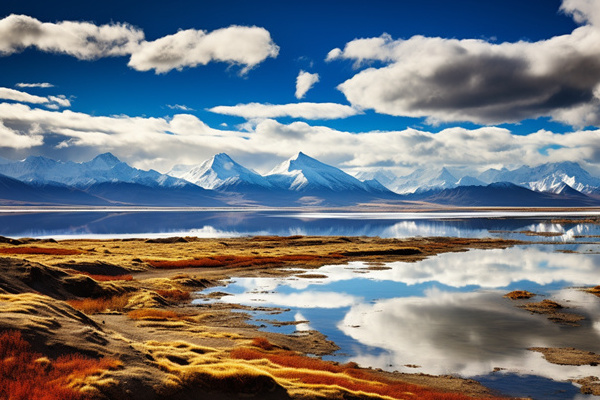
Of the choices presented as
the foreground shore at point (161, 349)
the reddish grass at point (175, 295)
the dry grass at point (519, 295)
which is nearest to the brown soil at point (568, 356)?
the foreground shore at point (161, 349)

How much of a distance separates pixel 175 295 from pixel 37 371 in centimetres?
2800

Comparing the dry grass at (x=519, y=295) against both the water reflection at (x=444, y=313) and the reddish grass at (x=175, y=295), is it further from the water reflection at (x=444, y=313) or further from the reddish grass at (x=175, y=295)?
the reddish grass at (x=175, y=295)

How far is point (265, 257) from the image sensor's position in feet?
247

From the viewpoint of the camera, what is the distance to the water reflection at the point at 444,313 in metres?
25.2

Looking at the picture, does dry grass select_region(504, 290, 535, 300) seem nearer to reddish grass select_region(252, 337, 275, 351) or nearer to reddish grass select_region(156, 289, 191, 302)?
reddish grass select_region(252, 337, 275, 351)

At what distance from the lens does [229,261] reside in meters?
71.6

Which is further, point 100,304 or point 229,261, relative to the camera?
point 229,261

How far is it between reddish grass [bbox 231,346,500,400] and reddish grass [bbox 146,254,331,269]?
45.6 m

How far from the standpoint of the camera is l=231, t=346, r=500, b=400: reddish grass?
18.5 metres

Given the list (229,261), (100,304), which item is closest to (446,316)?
(100,304)

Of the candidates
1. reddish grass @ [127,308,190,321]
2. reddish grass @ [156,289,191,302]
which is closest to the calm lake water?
reddish grass @ [156,289,191,302]

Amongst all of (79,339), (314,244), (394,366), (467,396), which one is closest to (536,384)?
(467,396)

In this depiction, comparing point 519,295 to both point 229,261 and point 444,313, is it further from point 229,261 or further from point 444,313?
point 229,261

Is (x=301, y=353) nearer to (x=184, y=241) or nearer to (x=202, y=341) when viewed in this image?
(x=202, y=341)
